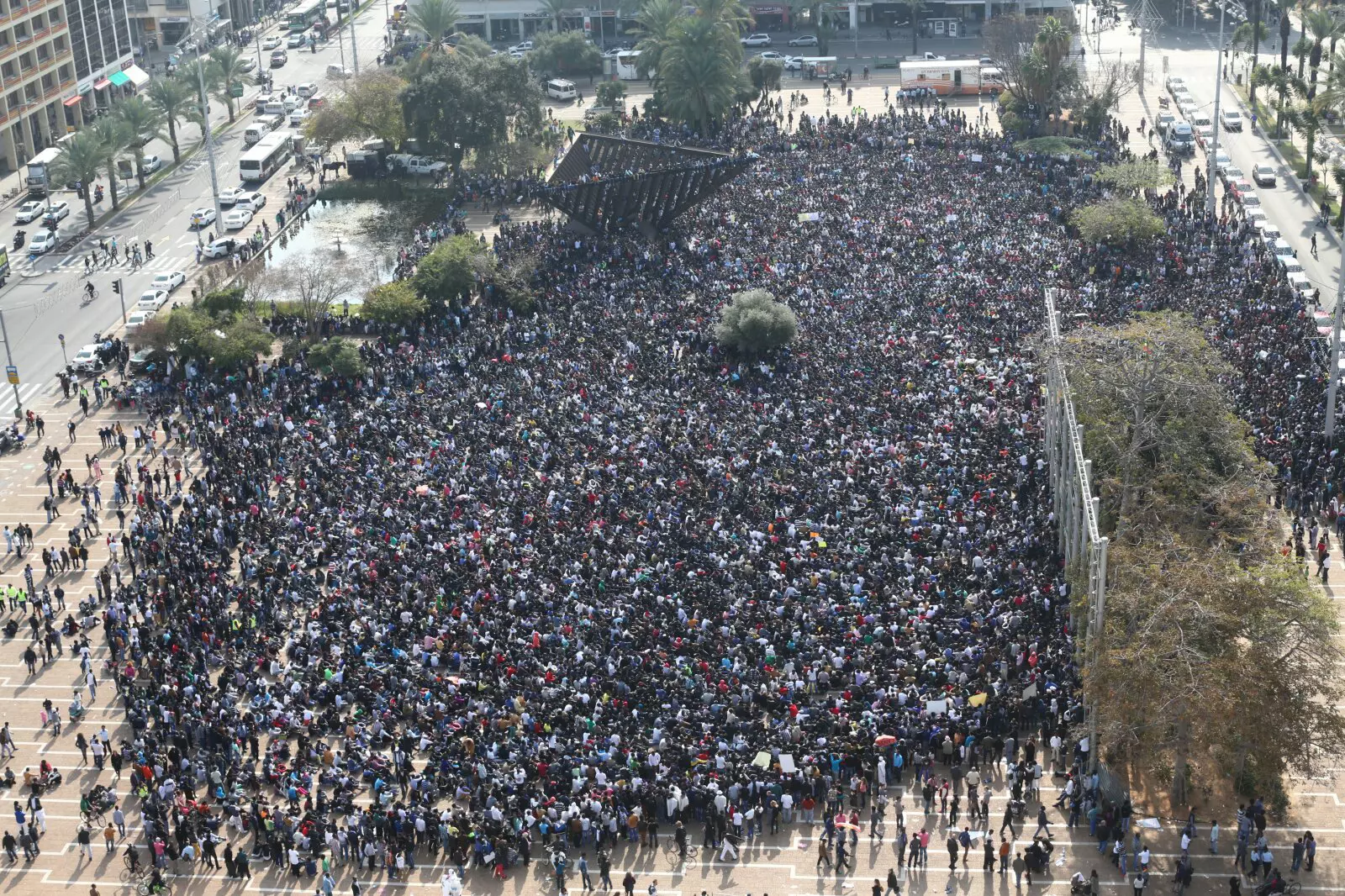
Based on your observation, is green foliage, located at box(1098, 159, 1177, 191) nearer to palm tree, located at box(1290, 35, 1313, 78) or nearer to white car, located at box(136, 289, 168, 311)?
palm tree, located at box(1290, 35, 1313, 78)

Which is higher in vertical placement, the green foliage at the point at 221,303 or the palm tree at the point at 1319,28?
the palm tree at the point at 1319,28

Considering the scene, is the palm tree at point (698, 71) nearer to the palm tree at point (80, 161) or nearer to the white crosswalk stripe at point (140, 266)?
the white crosswalk stripe at point (140, 266)

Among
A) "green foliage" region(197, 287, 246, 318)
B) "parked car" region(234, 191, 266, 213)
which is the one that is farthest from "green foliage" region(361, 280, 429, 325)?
"parked car" region(234, 191, 266, 213)

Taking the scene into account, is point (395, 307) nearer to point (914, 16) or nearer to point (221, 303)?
point (221, 303)

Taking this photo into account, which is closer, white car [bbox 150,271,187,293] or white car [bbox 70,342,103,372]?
white car [bbox 70,342,103,372]

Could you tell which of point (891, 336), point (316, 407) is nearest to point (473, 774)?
point (316, 407)

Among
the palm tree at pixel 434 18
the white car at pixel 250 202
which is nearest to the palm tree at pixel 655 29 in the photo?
the palm tree at pixel 434 18
